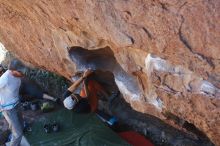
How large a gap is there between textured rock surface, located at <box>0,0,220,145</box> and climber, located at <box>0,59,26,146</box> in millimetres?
782

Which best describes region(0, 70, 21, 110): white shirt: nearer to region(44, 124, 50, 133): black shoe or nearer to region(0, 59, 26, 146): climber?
region(0, 59, 26, 146): climber

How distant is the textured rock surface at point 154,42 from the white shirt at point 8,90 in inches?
33.1

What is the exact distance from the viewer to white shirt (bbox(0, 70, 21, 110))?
6.68m

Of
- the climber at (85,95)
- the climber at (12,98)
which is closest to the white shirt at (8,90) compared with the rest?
the climber at (12,98)

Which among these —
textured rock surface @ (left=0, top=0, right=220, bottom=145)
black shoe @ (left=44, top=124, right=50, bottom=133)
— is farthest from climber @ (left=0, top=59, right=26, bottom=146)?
textured rock surface @ (left=0, top=0, right=220, bottom=145)

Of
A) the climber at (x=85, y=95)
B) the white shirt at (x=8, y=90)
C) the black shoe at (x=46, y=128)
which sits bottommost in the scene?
the black shoe at (x=46, y=128)

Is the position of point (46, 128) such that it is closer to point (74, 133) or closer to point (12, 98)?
point (74, 133)

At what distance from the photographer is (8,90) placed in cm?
676

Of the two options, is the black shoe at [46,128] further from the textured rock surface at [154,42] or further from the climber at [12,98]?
the textured rock surface at [154,42]

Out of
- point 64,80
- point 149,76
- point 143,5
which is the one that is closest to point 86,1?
point 143,5

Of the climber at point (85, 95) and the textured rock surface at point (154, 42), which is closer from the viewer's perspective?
the textured rock surface at point (154, 42)

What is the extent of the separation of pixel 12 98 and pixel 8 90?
7.6 inches

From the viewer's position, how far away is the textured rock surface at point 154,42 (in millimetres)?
4148

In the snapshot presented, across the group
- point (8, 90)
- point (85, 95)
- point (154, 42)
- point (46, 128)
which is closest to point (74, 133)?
point (46, 128)
